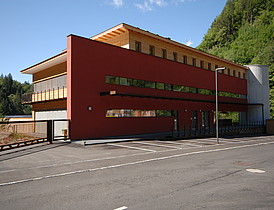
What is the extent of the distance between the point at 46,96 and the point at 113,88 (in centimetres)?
817

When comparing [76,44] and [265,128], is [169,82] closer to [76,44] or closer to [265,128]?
[76,44]

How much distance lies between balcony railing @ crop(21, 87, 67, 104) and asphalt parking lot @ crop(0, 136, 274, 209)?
11.0 m

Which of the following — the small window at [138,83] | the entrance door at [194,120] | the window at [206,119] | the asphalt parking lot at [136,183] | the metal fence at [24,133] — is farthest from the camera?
the window at [206,119]

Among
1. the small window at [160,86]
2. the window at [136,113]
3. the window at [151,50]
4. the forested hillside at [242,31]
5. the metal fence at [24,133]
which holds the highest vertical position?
the forested hillside at [242,31]

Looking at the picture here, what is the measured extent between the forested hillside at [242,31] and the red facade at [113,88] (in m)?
44.0

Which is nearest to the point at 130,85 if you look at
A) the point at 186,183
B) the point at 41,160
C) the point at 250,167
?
the point at 41,160

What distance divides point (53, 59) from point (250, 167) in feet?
62.0

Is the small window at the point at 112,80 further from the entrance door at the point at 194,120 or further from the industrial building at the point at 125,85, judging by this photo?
the entrance door at the point at 194,120

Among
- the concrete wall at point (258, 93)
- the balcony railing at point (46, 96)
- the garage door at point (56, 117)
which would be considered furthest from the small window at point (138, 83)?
the concrete wall at point (258, 93)

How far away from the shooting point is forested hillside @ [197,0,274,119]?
67062 millimetres

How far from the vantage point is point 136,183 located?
6.72 meters

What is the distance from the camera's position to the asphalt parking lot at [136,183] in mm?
5172

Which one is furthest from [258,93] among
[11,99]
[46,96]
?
[11,99]

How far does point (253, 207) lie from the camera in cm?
488
